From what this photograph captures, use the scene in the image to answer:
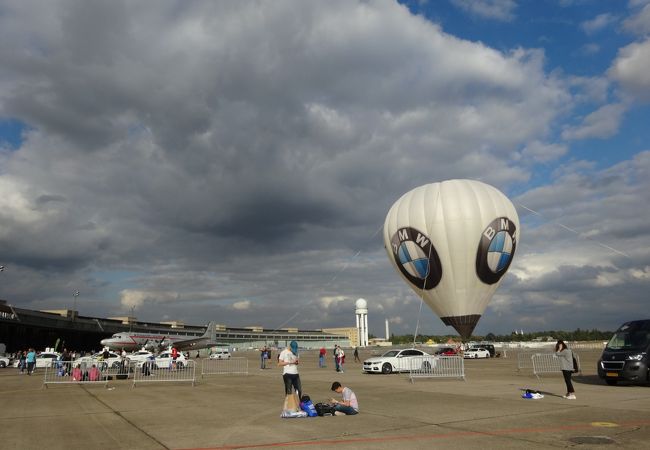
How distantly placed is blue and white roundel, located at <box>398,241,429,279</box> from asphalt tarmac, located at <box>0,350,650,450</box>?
21.7 meters

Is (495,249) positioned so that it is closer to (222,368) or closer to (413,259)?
(413,259)

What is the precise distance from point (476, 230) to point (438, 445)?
3084 centimetres

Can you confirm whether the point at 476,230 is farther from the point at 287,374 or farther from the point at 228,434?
the point at 228,434

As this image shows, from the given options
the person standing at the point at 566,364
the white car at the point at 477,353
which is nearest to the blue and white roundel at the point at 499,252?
the white car at the point at 477,353

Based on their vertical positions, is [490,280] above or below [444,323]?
above

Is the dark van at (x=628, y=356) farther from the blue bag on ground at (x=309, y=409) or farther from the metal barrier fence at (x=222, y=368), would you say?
the metal barrier fence at (x=222, y=368)

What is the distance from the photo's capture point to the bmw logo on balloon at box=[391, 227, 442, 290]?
38438 millimetres

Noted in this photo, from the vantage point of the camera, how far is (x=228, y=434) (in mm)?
9594

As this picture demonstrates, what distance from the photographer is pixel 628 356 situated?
17.4 metres

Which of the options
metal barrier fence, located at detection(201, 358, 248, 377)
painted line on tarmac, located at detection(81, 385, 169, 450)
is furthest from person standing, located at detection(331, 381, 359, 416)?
metal barrier fence, located at detection(201, 358, 248, 377)

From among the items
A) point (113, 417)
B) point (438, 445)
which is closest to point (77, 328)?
point (113, 417)

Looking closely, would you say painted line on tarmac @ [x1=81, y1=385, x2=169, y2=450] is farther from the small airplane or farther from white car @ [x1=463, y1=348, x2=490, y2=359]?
the small airplane

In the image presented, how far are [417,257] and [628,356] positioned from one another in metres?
22.3

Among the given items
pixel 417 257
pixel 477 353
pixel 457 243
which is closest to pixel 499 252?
pixel 457 243
